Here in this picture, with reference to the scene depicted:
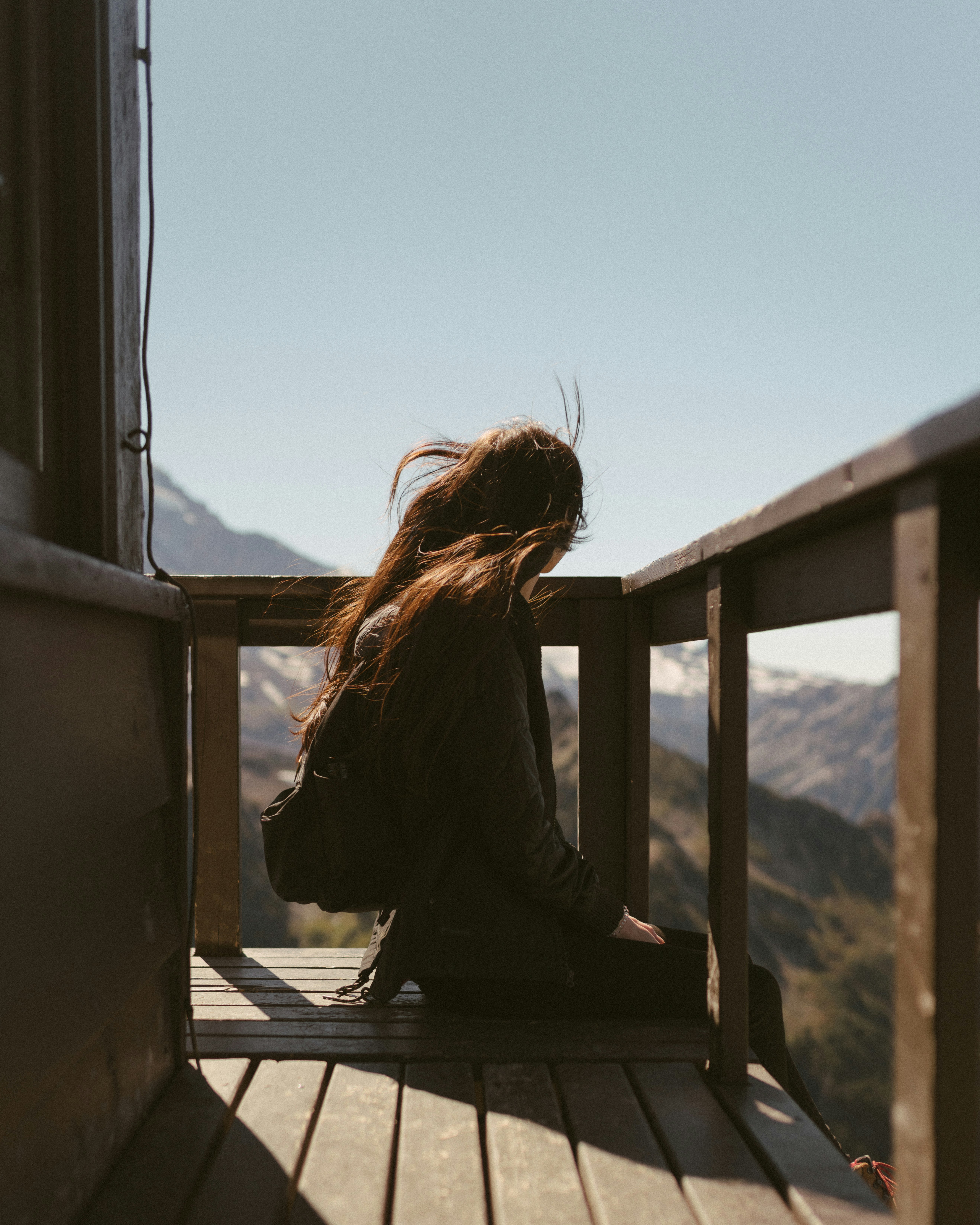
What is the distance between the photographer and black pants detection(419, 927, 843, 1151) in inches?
74.3

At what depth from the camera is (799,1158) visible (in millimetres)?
1427

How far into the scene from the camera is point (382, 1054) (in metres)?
1.77

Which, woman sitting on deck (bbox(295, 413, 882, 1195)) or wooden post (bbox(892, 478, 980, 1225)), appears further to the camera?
woman sitting on deck (bbox(295, 413, 882, 1195))

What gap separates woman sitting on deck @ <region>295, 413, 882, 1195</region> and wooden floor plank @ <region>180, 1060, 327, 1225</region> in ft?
0.73

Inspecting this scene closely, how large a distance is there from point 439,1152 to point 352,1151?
135 mm

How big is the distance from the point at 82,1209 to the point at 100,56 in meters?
1.81

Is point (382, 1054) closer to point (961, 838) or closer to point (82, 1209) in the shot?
point (82, 1209)

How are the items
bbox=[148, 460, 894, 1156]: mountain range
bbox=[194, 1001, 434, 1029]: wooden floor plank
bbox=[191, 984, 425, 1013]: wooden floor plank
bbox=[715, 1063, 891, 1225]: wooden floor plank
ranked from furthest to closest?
bbox=[148, 460, 894, 1156]: mountain range
bbox=[191, 984, 425, 1013]: wooden floor plank
bbox=[194, 1001, 434, 1029]: wooden floor plank
bbox=[715, 1063, 891, 1225]: wooden floor plank

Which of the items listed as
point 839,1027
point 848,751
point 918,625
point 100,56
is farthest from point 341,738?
point 848,751

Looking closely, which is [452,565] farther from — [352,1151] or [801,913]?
[801,913]

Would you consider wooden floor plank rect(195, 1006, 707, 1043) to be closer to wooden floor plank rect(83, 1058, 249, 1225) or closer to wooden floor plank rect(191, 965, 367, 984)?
wooden floor plank rect(83, 1058, 249, 1225)

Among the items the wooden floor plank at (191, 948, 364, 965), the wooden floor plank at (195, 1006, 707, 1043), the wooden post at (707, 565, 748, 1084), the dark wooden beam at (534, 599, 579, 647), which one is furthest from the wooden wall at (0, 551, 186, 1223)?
the dark wooden beam at (534, 599, 579, 647)

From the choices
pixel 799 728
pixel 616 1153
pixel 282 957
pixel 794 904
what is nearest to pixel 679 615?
pixel 616 1153

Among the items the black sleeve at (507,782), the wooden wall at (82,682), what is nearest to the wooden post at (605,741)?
the black sleeve at (507,782)
